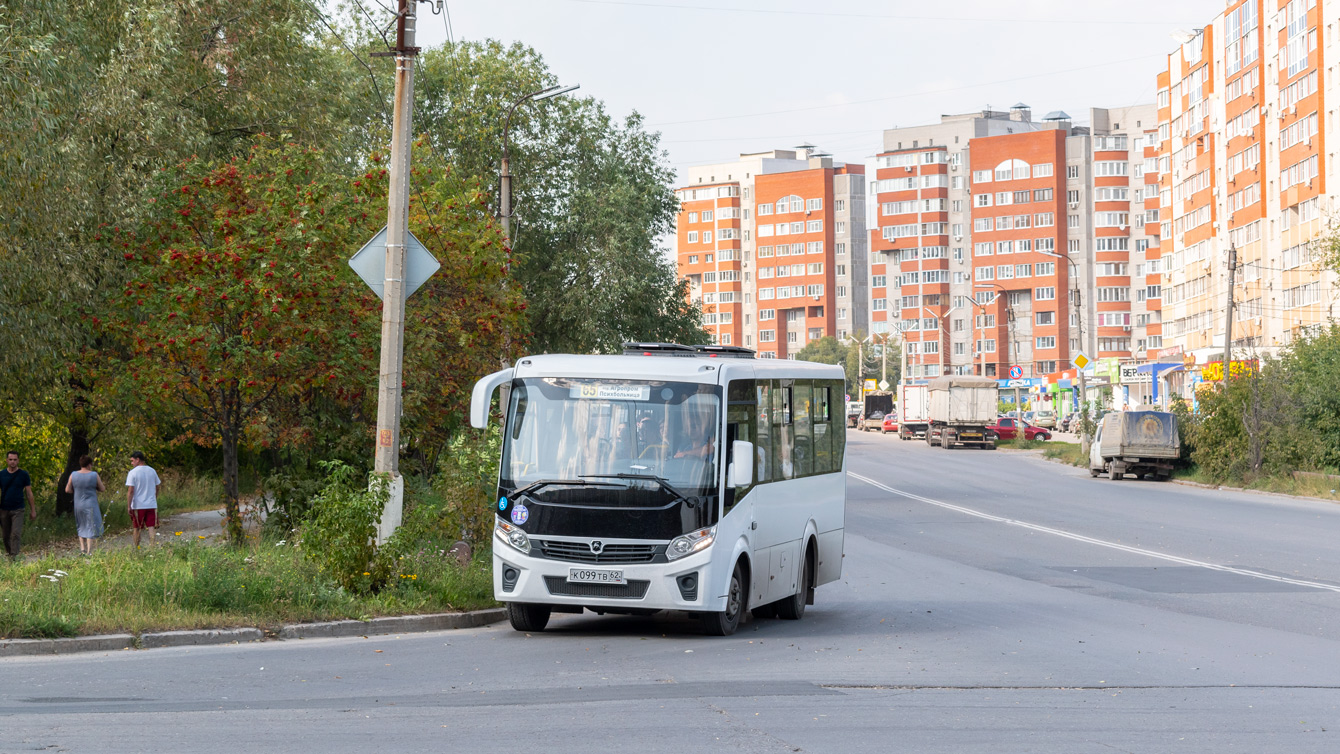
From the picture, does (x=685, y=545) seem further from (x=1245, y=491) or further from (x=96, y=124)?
(x=1245, y=491)

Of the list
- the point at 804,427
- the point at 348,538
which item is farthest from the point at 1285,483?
the point at 348,538

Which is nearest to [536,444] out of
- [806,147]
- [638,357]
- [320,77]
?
[638,357]

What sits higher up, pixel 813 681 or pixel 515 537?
pixel 515 537

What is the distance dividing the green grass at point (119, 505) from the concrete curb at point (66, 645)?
13902 mm

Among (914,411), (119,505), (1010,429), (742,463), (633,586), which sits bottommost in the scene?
(119,505)

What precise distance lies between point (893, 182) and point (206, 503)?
123129 mm

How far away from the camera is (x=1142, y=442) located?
138 ft

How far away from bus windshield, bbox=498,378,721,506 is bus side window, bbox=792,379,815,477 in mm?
1917

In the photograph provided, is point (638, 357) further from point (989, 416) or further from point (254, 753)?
point (989, 416)

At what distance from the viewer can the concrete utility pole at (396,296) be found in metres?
13.8

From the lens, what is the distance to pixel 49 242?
809 inches

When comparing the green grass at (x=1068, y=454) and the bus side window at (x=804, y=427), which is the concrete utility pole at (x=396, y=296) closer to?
the bus side window at (x=804, y=427)

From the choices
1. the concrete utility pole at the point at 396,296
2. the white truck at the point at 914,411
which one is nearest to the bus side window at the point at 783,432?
the concrete utility pole at the point at 396,296

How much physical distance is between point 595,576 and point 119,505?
79.5 feet
